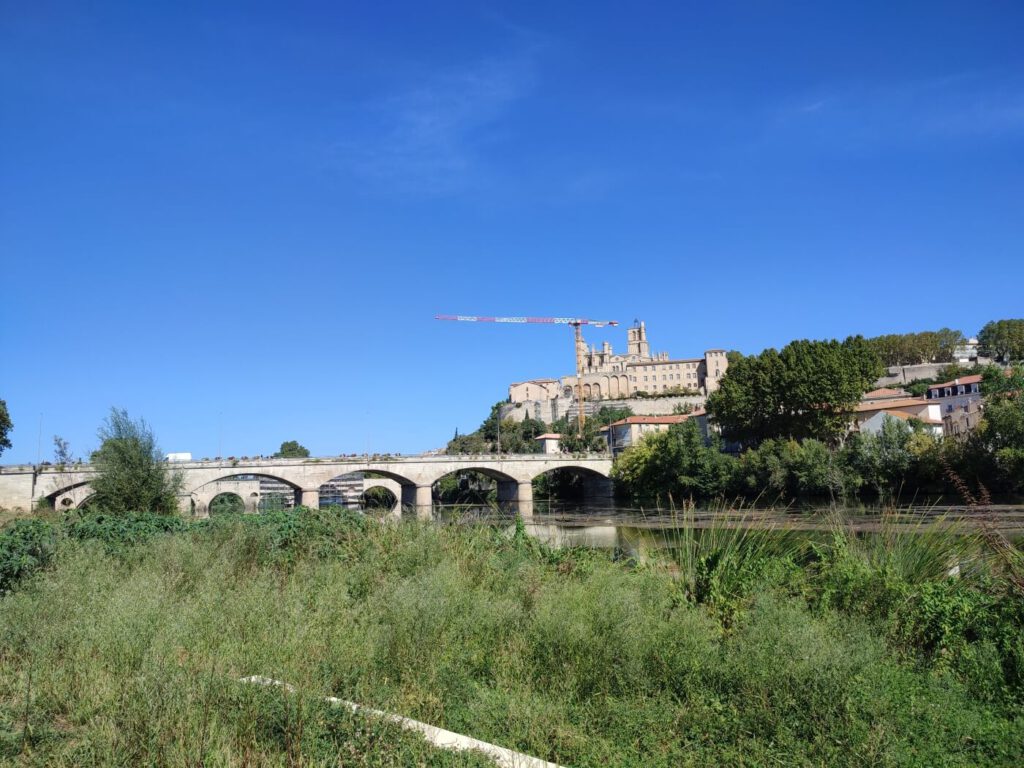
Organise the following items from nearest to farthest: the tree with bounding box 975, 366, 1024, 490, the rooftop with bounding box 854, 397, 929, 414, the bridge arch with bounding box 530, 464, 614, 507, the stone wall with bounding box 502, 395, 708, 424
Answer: the tree with bounding box 975, 366, 1024, 490
the rooftop with bounding box 854, 397, 929, 414
the bridge arch with bounding box 530, 464, 614, 507
the stone wall with bounding box 502, 395, 708, 424

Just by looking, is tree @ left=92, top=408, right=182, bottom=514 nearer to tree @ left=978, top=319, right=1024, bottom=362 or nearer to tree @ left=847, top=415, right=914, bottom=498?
tree @ left=847, top=415, right=914, bottom=498

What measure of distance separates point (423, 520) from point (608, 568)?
10.3 feet

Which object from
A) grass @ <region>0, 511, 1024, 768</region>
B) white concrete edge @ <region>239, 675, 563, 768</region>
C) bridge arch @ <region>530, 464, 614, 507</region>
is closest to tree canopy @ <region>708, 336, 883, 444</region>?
bridge arch @ <region>530, 464, 614, 507</region>

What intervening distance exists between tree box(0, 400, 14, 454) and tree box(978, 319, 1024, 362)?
89.4 metres

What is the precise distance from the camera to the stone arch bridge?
3962 cm

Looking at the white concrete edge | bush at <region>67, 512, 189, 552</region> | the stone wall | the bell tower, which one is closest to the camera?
the white concrete edge

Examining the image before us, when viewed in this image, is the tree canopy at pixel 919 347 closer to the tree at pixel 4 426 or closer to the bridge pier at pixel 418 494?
the bridge pier at pixel 418 494

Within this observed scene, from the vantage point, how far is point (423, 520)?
9578 millimetres

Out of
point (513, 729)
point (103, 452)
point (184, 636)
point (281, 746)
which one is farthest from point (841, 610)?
point (103, 452)

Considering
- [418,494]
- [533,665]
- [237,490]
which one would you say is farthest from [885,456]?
[237,490]

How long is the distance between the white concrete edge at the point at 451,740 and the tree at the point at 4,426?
5037 centimetres

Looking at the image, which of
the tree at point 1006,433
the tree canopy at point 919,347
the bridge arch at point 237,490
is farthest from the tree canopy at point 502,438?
the tree at point 1006,433

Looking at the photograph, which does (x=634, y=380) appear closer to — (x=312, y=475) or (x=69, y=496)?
(x=312, y=475)

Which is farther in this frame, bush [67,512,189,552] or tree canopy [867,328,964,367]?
tree canopy [867,328,964,367]
